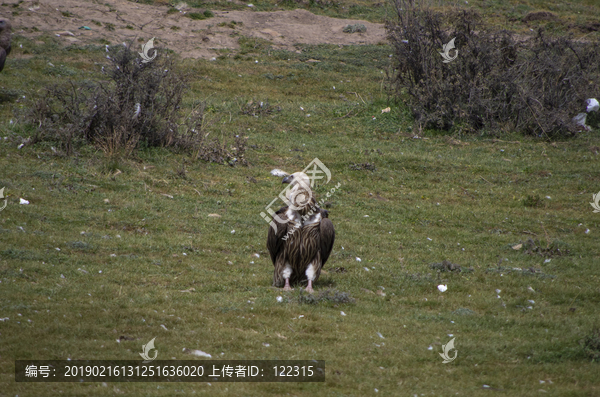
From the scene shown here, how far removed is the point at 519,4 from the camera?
115 ft

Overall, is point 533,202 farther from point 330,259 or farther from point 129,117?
point 129,117

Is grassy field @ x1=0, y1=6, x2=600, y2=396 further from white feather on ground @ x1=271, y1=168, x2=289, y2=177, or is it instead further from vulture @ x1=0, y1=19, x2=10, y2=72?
vulture @ x1=0, y1=19, x2=10, y2=72

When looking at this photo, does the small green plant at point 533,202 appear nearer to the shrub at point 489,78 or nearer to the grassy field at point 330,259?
the grassy field at point 330,259

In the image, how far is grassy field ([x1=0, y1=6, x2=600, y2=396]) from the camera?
6168 mm

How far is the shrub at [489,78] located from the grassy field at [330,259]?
78 cm

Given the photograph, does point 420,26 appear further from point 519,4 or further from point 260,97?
point 519,4

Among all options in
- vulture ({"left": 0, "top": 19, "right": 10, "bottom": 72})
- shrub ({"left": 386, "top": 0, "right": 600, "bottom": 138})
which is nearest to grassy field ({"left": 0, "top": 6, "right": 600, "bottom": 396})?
shrub ({"left": 386, "top": 0, "right": 600, "bottom": 138})

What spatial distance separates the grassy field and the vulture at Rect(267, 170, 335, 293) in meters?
0.36

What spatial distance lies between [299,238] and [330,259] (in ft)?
5.84

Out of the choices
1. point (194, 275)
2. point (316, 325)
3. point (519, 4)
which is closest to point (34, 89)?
point (194, 275)

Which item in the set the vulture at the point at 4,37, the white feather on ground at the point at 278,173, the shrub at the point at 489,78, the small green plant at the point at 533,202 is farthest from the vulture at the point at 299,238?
the vulture at the point at 4,37

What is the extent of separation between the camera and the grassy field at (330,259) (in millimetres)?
6168

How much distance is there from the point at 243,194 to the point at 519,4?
28.7m

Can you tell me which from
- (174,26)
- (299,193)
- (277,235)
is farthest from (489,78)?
(174,26)
